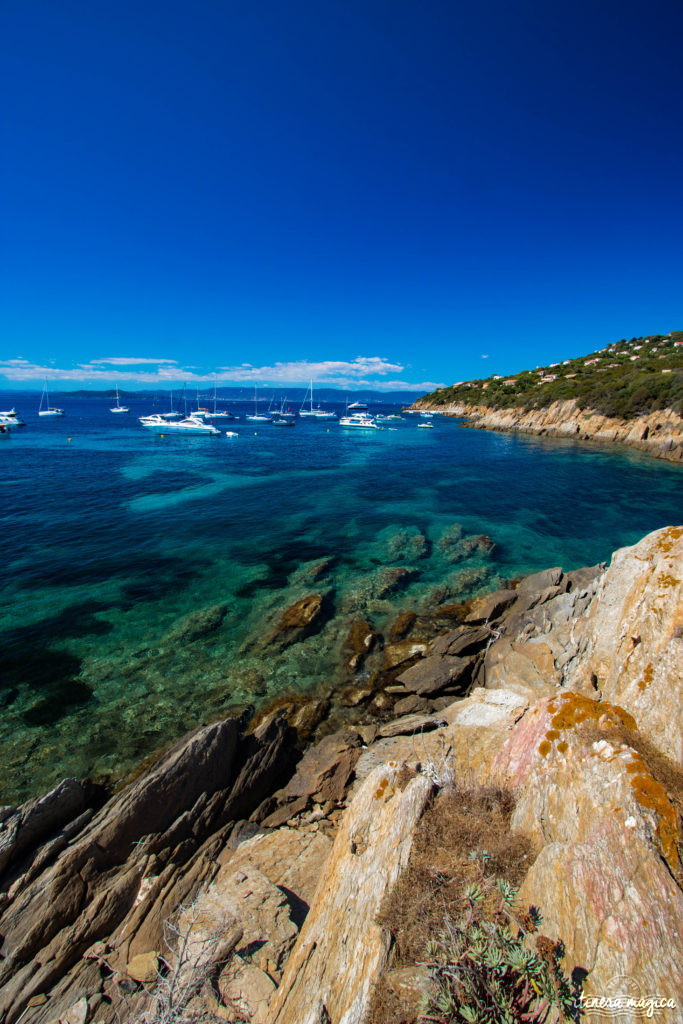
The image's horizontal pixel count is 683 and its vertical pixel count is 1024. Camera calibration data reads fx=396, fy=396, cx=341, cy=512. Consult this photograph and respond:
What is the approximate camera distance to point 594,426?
3024 inches

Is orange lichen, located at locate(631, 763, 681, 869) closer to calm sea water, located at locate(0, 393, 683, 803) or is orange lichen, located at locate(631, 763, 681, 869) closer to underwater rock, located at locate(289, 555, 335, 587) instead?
calm sea water, located at locate(0, 393, 683, 803)

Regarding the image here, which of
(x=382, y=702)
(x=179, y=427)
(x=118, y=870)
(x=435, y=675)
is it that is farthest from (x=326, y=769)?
(x=179, y=427)

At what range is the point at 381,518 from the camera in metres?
31.9

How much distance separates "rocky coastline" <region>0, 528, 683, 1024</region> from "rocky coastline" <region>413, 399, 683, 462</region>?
6331cm

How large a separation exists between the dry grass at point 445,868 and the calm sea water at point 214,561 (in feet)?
28.3

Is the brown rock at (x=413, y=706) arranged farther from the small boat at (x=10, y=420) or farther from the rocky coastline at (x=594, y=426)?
the small boat at (x=10, y=420)

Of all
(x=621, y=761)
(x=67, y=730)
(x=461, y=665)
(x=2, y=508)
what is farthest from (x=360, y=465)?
(x=621, y=761)

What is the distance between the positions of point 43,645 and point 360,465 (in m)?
46.1

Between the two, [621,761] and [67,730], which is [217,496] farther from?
[621,761]

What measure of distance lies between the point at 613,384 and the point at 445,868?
313 ft

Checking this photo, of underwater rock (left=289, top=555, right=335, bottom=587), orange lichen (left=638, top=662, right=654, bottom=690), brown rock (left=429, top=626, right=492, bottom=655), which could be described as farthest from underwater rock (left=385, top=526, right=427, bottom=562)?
orange lichen (left=638, top=662, right=654, bottom=690)

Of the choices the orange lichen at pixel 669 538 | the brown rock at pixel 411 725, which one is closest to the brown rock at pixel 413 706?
the brown rock at pixel 411 725

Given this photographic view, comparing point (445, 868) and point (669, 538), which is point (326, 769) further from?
point (669, 538)

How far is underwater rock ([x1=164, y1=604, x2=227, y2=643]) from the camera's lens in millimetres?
16219
